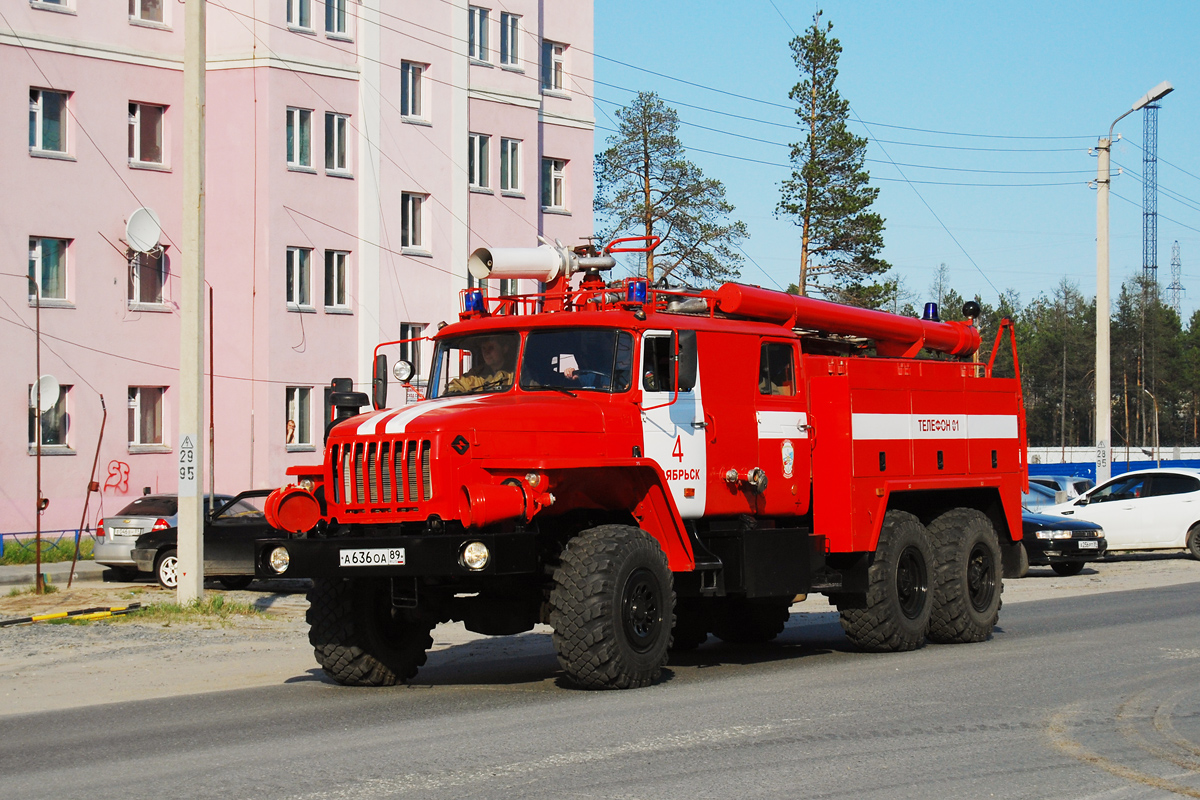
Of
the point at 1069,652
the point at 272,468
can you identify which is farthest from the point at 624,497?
the point at 272,468

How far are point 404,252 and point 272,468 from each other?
7.05m

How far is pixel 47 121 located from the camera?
3431cm

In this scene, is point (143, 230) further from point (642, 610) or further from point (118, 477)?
point (642, 610)

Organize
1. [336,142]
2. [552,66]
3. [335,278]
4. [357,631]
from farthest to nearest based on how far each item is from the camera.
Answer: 1. [552,66]
2. [335,278]
3. [336,142]
4. [357,631]

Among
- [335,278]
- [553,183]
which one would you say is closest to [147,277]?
[335,278]

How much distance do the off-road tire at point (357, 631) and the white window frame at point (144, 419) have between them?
83.2ft

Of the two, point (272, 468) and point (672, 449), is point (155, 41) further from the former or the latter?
point (672, 449)

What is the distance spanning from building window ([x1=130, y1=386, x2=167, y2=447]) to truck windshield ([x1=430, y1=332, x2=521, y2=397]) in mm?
24912

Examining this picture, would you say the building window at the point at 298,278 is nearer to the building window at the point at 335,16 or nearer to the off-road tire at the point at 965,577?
the building window at the point at 335,16

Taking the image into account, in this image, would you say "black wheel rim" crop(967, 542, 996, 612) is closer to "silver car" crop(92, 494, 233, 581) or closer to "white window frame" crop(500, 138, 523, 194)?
"silver car" crop(92, 494, 233, 581)

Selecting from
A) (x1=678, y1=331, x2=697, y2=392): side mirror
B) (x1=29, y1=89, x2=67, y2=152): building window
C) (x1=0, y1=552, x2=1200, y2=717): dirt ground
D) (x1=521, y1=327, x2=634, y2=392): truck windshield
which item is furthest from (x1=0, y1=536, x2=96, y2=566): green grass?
(x1=678, y1=331, x2=697, y2=392): side mirror

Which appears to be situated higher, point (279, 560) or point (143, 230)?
point (143, 230)

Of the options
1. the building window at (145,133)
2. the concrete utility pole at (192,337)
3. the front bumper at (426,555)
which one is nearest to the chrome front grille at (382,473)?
the front bumper at (426,555)

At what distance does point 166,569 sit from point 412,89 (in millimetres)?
20860
